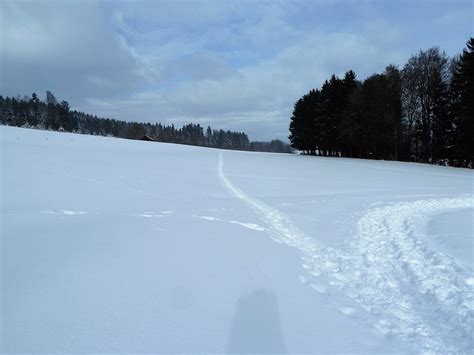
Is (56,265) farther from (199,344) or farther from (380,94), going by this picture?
(380,94)

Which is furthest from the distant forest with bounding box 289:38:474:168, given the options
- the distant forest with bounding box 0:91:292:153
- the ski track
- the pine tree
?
the distant forest with bounding box 0:91:292:153

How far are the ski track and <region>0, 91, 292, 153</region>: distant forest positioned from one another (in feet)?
253

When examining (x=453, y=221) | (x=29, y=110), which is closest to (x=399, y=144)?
(x=453, y=221)

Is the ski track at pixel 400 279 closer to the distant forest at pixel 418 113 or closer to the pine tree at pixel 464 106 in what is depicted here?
the pine tree at pixel 464 106

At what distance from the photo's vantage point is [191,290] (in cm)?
385

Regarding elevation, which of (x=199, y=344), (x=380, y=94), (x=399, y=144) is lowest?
(x=199, y=344)

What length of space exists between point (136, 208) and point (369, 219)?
21.3 ft

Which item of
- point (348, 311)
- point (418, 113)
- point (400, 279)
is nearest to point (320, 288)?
point (348, 311)

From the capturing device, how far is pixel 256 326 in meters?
3.18

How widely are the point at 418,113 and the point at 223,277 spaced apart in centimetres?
3703

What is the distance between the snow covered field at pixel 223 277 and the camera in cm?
300

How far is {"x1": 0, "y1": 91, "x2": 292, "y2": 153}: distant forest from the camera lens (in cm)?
8269

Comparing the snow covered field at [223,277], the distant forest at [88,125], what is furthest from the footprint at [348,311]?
the distant forest at [88,125]

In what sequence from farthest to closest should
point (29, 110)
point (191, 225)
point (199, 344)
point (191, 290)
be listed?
point (29, 110), point (191, 225), point (191, 290), point (199, 344)
